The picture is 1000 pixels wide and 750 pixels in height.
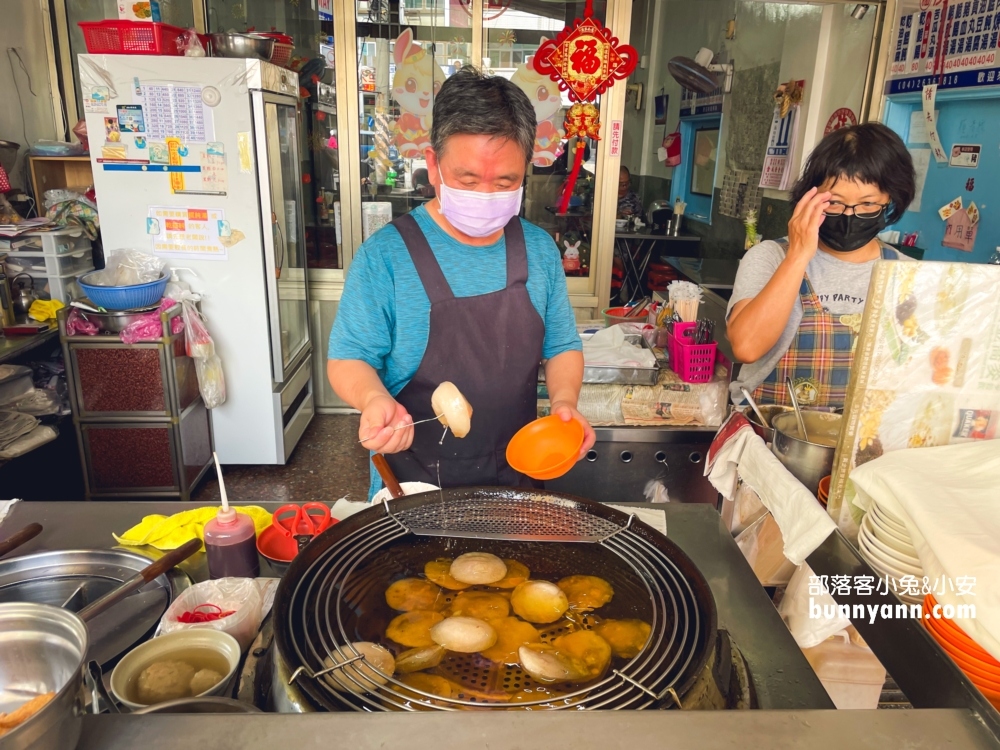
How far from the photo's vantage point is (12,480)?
3.45 metres

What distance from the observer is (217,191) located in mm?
3719

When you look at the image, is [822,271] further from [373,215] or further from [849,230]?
[373,215]

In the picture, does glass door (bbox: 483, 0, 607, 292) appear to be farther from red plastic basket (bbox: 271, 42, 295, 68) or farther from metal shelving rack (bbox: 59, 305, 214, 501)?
metal shelving rack (bbox: 59, 305, 214, 501)

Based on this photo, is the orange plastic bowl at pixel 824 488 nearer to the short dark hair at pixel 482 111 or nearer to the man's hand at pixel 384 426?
the man's hand at pixel 384 426

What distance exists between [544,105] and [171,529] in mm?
3863

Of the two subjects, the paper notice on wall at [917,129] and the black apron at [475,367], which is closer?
the black apron at [475,367]

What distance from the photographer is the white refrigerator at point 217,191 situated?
355 centimetres

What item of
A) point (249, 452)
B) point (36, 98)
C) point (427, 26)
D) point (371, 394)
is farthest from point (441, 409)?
point (36, 98)

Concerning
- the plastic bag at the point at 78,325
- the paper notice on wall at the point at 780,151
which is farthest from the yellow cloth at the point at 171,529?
the paper notice on wall at the point at 780,151

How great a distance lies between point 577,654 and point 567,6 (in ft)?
15.2

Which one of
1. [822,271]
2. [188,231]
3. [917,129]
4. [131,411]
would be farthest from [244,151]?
[917,129]

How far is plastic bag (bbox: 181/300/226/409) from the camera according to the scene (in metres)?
3.79

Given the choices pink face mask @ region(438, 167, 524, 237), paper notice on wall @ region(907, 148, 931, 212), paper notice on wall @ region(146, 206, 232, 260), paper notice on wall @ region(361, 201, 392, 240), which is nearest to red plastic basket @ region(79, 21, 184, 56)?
paper notice on wall @ region(146, 206, 232, 260)

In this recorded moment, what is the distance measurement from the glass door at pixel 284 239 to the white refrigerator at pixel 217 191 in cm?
1
